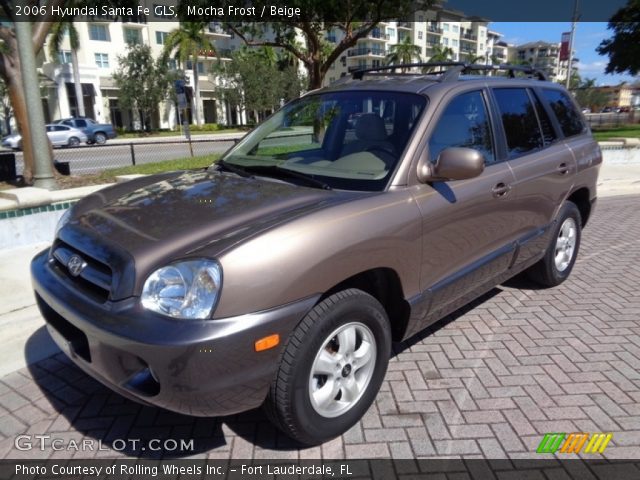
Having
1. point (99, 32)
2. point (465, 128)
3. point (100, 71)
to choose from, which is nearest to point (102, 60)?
point (100, 71)

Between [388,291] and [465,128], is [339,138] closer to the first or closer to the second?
[465,128]

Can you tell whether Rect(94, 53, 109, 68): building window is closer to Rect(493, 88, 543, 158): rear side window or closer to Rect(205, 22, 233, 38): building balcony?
Rect(205, 22, 233, 38): building balcony

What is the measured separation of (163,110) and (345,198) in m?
51.2

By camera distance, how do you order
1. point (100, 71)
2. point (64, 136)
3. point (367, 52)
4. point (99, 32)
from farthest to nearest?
point (367, 52), point (99, 32), point (100, 71), point (64, 136)

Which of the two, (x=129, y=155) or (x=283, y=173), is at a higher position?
(x=283, y=173)

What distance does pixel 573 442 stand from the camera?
2.71 m

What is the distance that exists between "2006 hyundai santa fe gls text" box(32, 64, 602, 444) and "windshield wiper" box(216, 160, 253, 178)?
0.02 meters

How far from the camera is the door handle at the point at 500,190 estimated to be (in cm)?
350

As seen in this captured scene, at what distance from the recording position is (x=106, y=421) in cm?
290

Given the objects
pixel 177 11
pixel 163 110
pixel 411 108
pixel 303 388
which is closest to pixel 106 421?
pixel 303 388

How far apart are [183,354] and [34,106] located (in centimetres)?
580

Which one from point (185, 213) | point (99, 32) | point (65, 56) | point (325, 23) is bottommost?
point (185, 213)

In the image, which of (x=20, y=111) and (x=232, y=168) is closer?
(x=232, y=168)

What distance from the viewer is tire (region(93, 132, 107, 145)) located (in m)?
30.9
